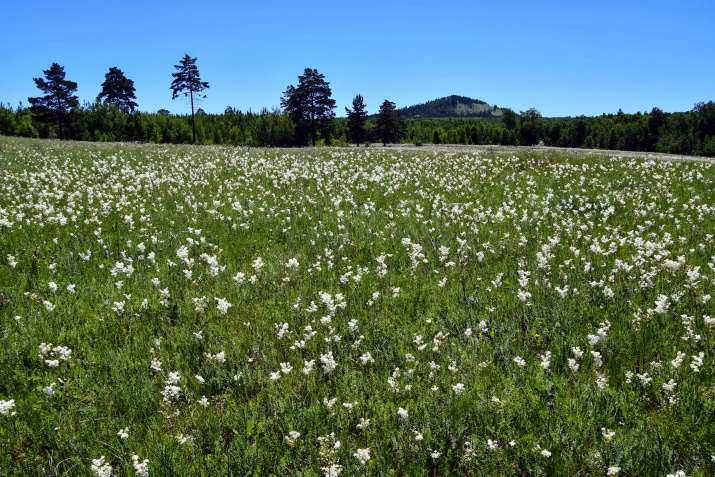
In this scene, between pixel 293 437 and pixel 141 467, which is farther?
pixel 293 437

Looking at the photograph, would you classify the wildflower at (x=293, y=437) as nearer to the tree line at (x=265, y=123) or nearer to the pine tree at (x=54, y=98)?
the tree line at (x=265, y=123)

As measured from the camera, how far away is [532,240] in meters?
7.45

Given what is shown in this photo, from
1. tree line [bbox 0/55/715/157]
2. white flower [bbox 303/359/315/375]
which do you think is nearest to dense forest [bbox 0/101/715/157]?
tree line [bbox 0/55/715/157]

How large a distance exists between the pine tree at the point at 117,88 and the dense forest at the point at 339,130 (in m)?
4.25

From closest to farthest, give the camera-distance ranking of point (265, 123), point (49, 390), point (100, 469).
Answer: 1. point (100, 469)
2. point (49, 390)
3. point (265, 123)

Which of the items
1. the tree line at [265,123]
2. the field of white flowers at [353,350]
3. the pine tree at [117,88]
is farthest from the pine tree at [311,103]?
the field of white flowers at [353,350]

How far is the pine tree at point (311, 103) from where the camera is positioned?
74312mm

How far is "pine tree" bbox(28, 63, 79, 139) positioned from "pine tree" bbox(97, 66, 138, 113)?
1145 centimetres

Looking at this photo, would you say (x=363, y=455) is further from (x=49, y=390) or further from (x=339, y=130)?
(x=339, y=130)

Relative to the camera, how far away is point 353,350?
13.9 ft

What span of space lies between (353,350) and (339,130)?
164 meters

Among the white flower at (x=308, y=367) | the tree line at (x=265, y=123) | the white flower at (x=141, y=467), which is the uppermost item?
the tree line at (x=265, y=123)

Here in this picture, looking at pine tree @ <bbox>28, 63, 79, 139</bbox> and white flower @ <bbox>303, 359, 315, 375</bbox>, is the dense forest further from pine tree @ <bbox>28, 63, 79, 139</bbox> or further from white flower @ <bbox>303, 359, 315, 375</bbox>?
white flower @ <bbox>303, 359, 315, 375</bbox>

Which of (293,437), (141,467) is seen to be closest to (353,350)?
(293,437)
